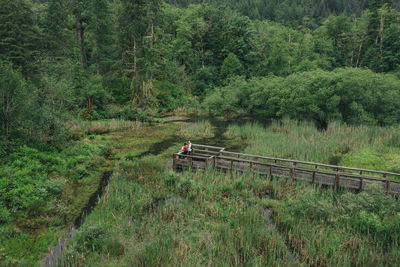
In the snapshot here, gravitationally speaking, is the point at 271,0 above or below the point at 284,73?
above

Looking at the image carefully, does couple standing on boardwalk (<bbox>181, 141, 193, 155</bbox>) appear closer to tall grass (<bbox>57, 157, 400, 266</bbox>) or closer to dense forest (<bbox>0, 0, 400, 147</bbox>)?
tall grass (<bbox>57, 157, 400, 266</bbox>)

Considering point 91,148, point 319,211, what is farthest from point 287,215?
point 91,148

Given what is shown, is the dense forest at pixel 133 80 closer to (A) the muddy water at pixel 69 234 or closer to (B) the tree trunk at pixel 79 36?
(B) the tree trunk at pixel 79 36

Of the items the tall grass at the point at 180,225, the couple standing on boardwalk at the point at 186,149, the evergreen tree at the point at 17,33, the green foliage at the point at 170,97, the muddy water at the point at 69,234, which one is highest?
the evergreen tree at the point at 17,33

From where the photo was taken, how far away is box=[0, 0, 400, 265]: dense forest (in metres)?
17.0

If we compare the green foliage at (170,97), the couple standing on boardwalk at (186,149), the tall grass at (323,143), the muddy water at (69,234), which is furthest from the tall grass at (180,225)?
the green foliage at (170,97)

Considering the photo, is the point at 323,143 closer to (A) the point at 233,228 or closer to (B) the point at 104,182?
(A) the point at 233,228

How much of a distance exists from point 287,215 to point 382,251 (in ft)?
13.0

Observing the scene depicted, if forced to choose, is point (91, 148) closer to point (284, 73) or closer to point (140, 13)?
point (140, 13)

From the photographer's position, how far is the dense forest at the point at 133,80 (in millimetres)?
17000

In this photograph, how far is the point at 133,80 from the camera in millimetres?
41750

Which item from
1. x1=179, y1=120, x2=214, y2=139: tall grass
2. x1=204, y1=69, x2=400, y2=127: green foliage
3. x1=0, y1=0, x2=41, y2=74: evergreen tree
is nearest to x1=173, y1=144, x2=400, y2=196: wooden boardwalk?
x1=179, y1=120, x2=214, y2=139: tall grass

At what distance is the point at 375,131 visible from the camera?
2503 centimetres

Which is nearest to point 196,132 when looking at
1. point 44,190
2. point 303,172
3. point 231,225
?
point 303,172
